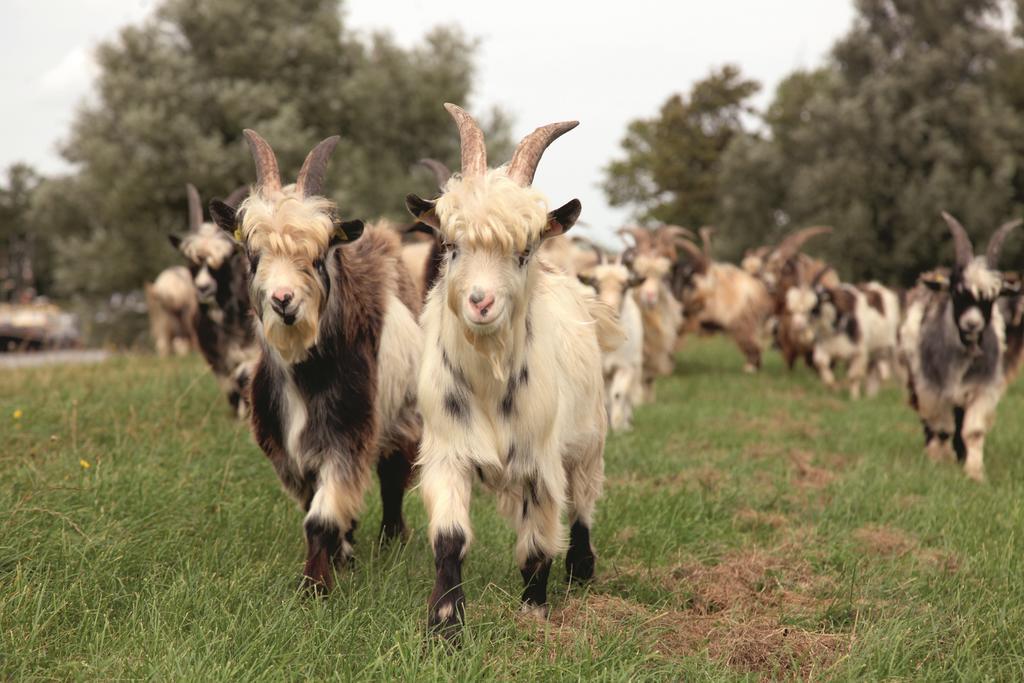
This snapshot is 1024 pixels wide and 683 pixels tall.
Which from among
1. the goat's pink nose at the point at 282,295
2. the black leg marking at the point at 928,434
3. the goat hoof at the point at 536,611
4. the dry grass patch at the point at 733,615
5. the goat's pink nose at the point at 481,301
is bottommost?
the goat hoof at the point at 536,611

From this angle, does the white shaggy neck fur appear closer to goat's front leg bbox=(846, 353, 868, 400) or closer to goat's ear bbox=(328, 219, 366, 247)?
goat's ear bbox=(328, 219, 366, 247)

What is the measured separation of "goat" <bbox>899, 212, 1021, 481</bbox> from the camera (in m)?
7.51

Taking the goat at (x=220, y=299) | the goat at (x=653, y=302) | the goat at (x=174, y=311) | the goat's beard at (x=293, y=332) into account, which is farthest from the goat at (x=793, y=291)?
the goat's beard at (x=293, y=332)

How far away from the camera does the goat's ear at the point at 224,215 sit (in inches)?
171

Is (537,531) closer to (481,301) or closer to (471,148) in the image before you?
(481,301)

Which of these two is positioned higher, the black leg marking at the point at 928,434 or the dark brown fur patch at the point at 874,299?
the dark brown fur patch at the point at 874,299

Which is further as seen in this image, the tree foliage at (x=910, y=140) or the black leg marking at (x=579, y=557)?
the tree foliage at (x=910, y=140)

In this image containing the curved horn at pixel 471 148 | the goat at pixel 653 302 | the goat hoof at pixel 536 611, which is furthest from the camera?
the goat at pixel 653 302

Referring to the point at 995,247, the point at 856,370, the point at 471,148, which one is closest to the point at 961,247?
→ the point at 995,247

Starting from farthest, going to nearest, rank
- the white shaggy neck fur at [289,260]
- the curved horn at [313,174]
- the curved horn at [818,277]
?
the curved horn at [818,277] < the curved horn at [313,174] < the white shaggy neck fur at [289,260]

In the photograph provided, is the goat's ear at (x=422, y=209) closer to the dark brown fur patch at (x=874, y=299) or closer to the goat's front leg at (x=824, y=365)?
the goat's front leg at (x=824, y=365)

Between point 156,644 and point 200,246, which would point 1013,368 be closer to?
point 200,246

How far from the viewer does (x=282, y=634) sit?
3.45 meters

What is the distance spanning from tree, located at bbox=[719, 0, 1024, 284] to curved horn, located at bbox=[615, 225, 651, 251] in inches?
665
